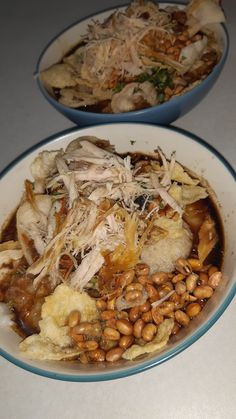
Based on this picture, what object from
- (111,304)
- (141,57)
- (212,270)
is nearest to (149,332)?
(111,304)

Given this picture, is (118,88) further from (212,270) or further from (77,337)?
(77,337)

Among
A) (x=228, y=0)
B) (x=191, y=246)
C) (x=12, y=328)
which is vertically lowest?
(x=191, y=246)

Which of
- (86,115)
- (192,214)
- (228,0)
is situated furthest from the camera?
(228,0)

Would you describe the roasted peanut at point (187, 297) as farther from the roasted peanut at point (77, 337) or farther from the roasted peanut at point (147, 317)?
the roasted peanut at point (77, 337)

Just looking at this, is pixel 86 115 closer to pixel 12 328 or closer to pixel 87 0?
pixel 12 328

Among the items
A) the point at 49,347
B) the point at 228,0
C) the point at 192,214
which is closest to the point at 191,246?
the point at 192,214

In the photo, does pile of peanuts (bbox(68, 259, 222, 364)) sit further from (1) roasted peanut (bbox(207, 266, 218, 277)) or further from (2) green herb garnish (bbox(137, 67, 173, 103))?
(2) green herb garnish (bbox(137, 67, 173, 103))

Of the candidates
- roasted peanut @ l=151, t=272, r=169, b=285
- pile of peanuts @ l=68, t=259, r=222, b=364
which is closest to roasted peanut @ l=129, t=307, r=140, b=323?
pile of peanuts @ l=68, t=259, r=222, b=364
